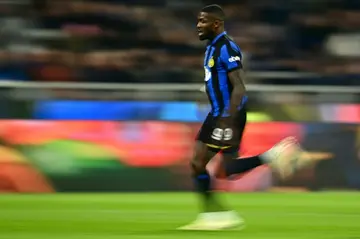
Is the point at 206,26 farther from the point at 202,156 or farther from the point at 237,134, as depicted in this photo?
the point at 202,156

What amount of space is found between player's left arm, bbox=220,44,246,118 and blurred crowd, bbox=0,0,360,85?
21.4 ft

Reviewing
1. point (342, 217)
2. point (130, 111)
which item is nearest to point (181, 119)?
point (130, 111)

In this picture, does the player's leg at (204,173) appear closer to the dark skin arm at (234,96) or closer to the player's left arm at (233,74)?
the dark skin arm at (234,96)

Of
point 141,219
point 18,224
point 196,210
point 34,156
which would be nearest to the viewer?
point 18,224

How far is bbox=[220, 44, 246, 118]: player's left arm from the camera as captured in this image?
757 centimetres

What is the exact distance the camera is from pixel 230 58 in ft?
25.0

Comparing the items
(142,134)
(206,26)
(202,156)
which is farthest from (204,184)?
(142,134)

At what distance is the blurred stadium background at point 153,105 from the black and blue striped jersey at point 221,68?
1.78 metres

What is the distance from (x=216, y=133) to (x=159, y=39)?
739 centimetres

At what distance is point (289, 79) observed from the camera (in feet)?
48.1

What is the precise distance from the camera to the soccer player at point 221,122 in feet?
25.1

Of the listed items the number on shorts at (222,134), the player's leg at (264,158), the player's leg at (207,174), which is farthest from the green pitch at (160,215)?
the number on shorts at (222,134)

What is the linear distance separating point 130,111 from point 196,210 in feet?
9.15

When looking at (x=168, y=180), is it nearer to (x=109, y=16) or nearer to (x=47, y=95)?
(x=47, y=95)
